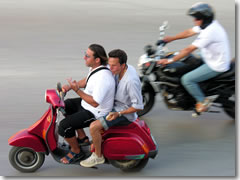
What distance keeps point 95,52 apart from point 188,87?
A: 1.93 m

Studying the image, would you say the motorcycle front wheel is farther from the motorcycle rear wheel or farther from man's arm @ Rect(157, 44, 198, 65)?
the motorcycle rear wheel

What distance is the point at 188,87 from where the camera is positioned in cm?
679

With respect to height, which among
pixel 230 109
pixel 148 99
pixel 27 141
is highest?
pixel 27 141

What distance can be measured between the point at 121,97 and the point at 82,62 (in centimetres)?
472

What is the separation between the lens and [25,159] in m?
5.36

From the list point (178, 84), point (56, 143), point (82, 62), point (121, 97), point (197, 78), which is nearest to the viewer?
point (121, 97)

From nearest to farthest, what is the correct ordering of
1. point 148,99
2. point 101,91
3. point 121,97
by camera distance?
point 101,91 → point 121,97 → point 148,99

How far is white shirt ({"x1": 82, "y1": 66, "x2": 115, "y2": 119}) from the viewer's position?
16.6ft

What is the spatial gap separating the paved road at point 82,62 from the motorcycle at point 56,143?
16cm

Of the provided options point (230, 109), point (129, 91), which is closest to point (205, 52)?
point (230, 109)

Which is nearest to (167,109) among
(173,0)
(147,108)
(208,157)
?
(147,108)

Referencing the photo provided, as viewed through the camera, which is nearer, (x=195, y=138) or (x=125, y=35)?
(x=195, y=138)

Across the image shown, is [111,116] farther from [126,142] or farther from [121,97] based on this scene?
[126,142]

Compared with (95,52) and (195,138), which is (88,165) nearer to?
(95,52)
